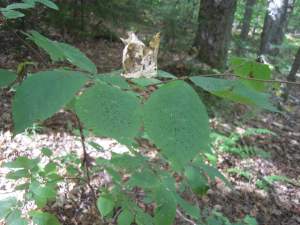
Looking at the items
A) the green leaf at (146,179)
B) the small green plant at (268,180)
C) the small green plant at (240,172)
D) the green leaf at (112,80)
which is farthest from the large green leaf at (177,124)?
the small green plant at (268,180)

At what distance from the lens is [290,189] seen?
443 centimetres

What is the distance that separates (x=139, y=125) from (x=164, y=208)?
0.90m

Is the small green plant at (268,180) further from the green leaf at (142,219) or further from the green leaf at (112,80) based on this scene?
the green leaf at (112,80)

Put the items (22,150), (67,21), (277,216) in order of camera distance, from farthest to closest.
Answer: (67,21) → (277,216) → (22,150)

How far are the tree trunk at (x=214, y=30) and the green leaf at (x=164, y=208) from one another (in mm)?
5040

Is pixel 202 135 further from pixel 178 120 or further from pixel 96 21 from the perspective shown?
pixel 96 21

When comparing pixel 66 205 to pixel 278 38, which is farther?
pixel 278 38

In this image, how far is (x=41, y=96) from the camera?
0.54 metres

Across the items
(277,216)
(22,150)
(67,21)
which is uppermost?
(67,21)

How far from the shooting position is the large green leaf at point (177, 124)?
20.6 inches

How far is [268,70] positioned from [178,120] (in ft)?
1.54

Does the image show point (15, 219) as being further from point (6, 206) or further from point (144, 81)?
point (144, 81)

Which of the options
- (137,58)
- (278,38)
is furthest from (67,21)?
(278,38)

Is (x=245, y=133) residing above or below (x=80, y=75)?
below
